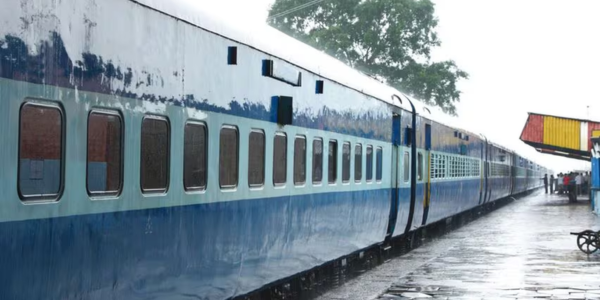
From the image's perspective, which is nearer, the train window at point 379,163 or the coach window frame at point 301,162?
the coach window frame at point 301,162

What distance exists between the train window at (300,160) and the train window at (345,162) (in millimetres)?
2145

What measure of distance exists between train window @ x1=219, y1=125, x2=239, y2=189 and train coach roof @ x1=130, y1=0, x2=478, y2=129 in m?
0.84

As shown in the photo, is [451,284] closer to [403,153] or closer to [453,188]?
[403,153]

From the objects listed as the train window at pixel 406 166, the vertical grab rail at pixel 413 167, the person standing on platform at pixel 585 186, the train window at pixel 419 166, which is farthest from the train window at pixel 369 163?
the person standing on platform at pixel 585 186

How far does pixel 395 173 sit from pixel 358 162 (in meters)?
3.36

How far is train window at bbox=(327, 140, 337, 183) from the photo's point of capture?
13.1 meters

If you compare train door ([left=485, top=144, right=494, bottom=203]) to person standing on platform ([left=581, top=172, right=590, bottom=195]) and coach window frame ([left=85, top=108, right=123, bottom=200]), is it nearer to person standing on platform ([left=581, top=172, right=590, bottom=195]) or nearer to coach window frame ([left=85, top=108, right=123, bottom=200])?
person standing on platform ([left=581, top=172, right=590, bottom=195])

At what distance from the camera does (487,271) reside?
16.3 meters

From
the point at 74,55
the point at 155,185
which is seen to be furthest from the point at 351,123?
the point at 74,55

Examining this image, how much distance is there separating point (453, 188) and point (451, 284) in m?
12.8

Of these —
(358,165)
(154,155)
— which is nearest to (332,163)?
(358,165)

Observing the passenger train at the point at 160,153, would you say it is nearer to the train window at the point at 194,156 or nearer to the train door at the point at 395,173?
the train window at the point at 194,156

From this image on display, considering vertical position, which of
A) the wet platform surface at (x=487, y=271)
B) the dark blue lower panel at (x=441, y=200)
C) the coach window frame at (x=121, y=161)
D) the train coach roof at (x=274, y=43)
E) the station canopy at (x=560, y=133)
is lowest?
the wet platform surface at (x=487, y=271)

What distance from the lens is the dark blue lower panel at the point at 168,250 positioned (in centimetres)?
569
